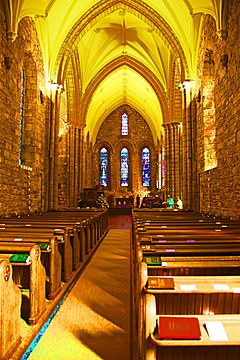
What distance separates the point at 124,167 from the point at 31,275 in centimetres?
3076

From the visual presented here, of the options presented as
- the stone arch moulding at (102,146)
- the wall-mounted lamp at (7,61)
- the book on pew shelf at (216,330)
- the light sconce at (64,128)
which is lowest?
the book on pew shelf at (216,330)

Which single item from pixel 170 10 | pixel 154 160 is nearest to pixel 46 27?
pixel 170 10

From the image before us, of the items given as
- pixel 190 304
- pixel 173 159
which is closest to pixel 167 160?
pixel 173 159

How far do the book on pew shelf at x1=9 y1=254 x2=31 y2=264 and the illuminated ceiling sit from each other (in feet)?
26.6

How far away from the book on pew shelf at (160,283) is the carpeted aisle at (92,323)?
3.52ft

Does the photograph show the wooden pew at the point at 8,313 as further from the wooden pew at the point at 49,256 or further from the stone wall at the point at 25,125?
the stone wall at the point at 25,125

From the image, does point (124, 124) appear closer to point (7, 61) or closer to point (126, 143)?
point (126, 143)

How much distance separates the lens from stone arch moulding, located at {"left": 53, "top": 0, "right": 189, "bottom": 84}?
1466 centimetres

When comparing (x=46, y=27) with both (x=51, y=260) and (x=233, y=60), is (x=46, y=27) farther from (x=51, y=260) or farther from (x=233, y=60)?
(x=51, y=260)

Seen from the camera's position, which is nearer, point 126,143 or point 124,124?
point 126,143

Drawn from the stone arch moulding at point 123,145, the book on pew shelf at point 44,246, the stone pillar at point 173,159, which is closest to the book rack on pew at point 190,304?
the book on pew shelf at point 44,246

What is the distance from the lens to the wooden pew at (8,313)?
276 cm

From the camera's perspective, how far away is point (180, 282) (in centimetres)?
233

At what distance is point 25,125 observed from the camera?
12.6 metres
